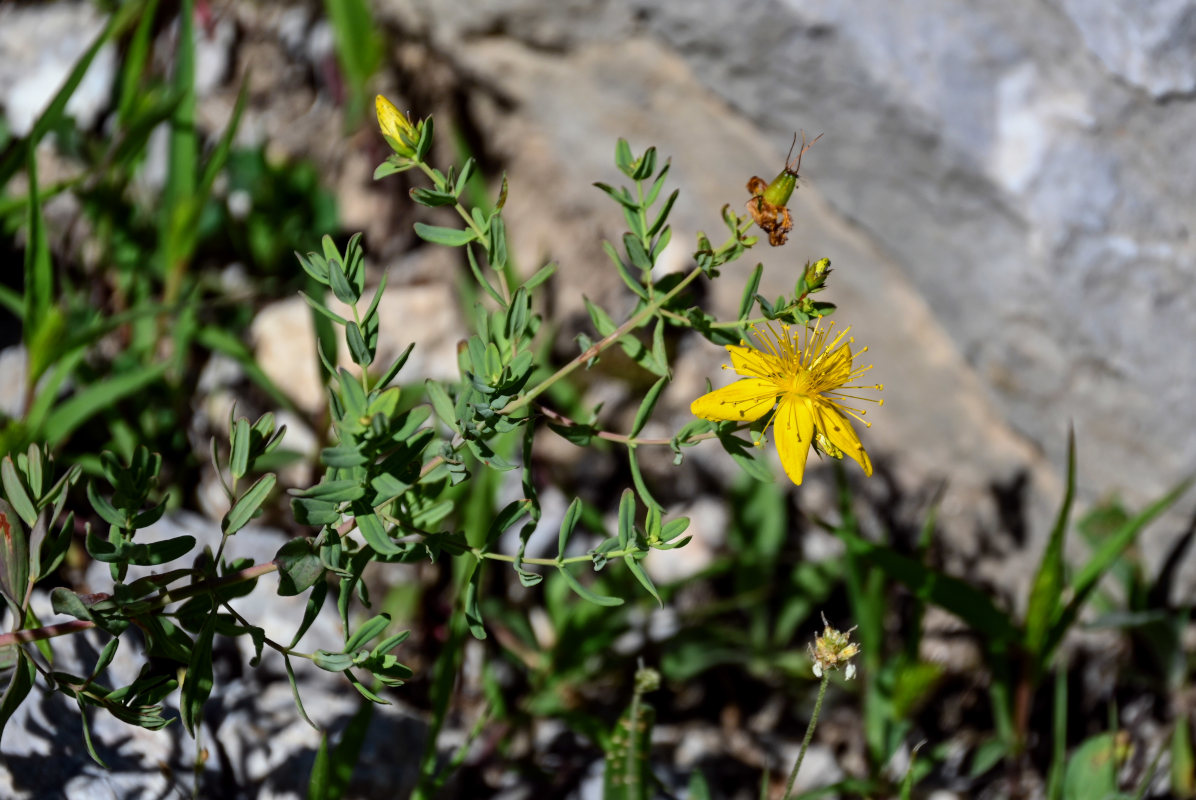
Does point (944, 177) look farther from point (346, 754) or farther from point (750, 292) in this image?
point (346, 754)

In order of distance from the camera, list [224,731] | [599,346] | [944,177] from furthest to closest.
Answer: [944,177]
[224,731]
[599,346]

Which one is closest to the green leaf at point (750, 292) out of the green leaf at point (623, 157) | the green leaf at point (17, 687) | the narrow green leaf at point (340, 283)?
the green leaf at point (623, 157)

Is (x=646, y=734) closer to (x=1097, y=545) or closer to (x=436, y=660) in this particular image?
(x=436, y=660)

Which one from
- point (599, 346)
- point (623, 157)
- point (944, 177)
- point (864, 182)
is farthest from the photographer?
point (864, 182)

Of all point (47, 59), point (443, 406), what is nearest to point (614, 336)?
point (443, 406)

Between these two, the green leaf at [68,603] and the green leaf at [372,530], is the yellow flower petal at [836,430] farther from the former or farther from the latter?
the green leaf at [68,603]

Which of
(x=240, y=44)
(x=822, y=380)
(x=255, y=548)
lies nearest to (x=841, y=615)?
(x=822, y=380)

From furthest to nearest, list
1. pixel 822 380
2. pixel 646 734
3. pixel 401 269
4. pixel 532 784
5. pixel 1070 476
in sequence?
pixel 401 269
pixel 532 784
pixel 1070 476
pixel 646 734
pixel 822 380

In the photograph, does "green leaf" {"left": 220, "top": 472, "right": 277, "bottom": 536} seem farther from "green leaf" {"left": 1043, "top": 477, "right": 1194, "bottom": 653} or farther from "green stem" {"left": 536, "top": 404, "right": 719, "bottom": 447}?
"green leaf" {"left": 1043, "top": 477, "right": 1194, "bottom": 653}
